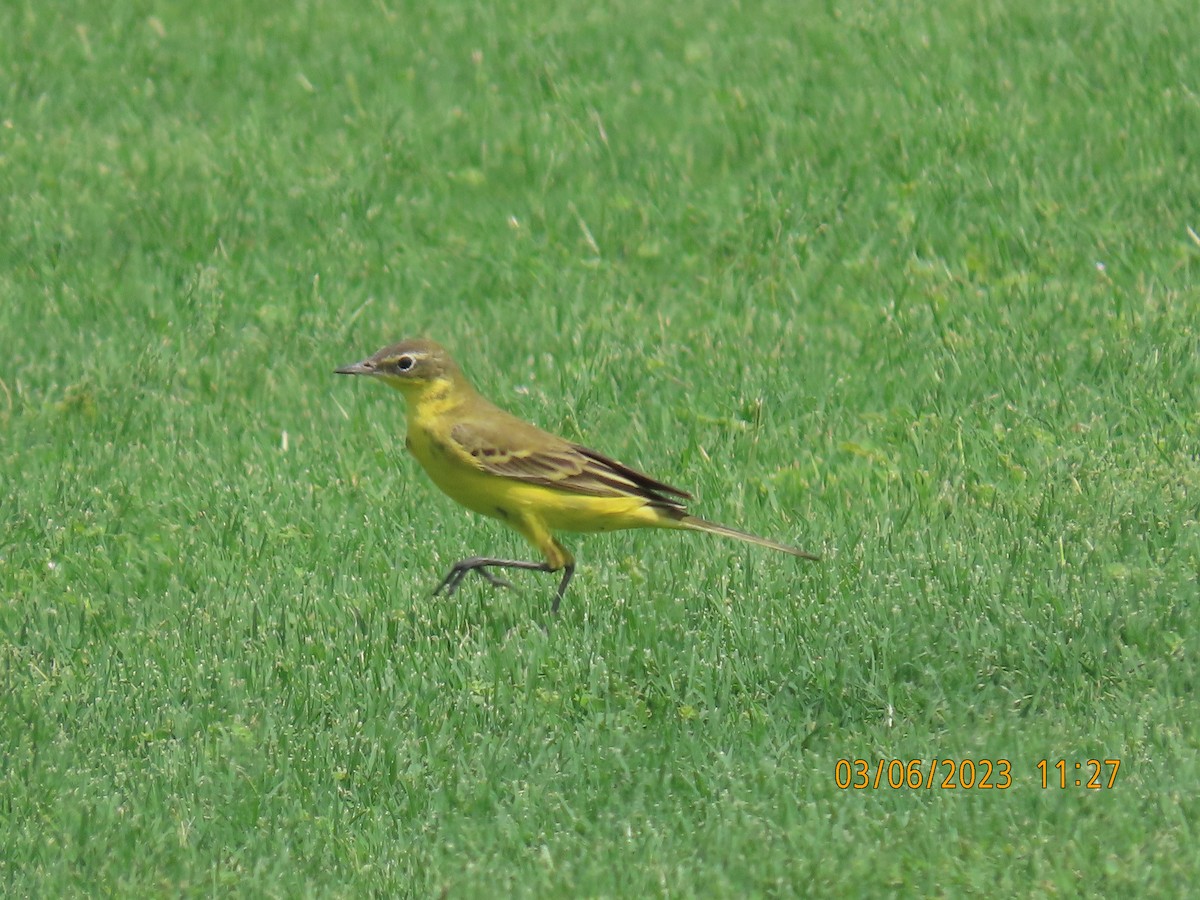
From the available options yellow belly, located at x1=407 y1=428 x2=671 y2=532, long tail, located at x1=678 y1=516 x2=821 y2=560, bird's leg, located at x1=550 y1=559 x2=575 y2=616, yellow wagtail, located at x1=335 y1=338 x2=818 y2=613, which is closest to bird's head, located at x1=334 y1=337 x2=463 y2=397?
yellow wagtail, located at x1=335 y1=338 x2=818 y2=613

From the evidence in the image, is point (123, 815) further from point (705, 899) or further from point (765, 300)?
point (765, 300)

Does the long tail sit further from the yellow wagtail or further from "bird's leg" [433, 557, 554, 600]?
"bird's leg" [433, 557, 554, 600]

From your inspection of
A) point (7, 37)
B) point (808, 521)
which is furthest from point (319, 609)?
point (7, 37)

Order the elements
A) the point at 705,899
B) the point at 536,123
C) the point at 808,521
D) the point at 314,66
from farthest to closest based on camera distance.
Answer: the point at 314,66
the point at 536,123
the point at 808,521
the point at 705,899

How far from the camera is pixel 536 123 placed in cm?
1262

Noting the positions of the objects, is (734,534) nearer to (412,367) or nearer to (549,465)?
(549,465)

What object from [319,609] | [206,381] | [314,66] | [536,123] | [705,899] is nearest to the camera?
[705,899]

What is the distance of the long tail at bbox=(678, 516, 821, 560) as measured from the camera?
23.5 ft

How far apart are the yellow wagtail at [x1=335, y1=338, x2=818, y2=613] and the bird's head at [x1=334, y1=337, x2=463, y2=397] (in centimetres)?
13

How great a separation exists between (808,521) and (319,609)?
6.77ft

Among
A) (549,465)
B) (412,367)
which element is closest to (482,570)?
(549,465)

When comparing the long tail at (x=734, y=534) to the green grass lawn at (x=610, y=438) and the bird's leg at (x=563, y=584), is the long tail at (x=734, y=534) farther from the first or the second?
the bird's leg at (x=563, y=584)

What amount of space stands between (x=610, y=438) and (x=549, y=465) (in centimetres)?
176

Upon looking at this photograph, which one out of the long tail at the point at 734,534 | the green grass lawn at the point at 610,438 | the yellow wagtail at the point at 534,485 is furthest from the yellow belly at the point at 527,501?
the green grass lawn at the point at 610,438
